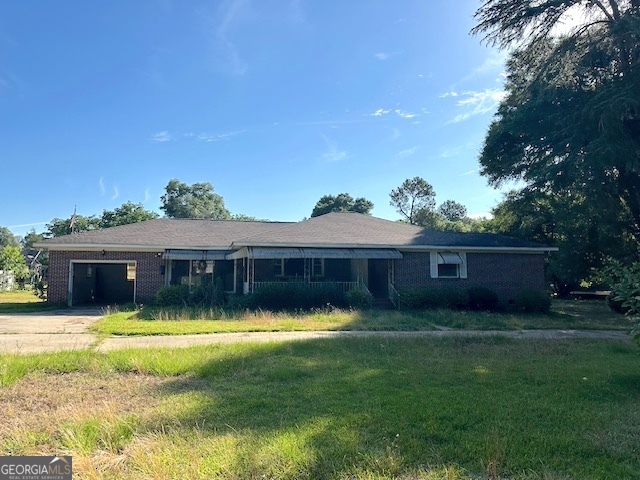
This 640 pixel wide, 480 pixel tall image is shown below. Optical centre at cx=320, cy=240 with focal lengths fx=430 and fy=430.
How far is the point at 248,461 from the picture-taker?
369cm

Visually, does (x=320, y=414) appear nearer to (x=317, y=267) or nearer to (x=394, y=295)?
(x=394, y=295)

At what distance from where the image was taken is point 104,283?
934 inches

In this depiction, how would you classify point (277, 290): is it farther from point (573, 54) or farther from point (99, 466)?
point (573, 54)

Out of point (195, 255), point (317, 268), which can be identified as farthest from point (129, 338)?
point (317, 268)

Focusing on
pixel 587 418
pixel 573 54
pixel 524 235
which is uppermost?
pixel 573 54

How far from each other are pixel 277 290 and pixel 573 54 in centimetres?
1530

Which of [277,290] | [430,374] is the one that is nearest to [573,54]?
[277,290]

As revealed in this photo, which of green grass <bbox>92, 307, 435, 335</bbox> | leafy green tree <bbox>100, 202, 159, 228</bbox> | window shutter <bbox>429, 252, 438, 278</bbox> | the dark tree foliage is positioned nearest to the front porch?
window shutter <bbox>429, 252, 438, 278</bbox>

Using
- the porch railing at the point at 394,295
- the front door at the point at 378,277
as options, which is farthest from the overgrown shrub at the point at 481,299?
the front door at the point at 378,277

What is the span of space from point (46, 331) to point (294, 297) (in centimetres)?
828

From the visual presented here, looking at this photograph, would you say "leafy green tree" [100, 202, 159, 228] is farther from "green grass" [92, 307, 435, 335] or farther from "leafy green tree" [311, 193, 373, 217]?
"green grass" [92, 307, 435, 335]

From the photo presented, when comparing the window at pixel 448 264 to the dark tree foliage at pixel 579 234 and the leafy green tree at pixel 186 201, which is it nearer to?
the dark tree foliage at pixel 579 234

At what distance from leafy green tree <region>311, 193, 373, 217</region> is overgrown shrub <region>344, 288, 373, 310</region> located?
34.0m

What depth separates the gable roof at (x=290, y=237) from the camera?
18562 mm
